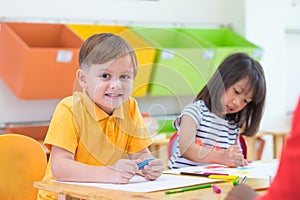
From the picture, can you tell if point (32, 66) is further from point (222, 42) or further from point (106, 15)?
point (222, 42)

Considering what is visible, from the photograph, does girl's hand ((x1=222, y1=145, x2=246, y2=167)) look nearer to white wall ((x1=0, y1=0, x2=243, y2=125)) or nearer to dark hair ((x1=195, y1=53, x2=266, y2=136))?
dark hair ((x1=195, y1=53, x2=266, y2=136))

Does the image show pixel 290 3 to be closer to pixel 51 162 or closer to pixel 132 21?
pixel 132 21

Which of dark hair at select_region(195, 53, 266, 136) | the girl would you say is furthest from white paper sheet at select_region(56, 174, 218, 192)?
dark hair at select_region(195, 53, 266, 136)

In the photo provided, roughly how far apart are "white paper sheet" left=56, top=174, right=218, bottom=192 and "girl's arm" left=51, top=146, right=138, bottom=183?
27mm

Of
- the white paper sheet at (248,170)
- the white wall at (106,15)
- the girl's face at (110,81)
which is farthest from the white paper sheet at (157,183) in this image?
the white wall at (106,15)

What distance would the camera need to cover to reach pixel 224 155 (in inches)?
83.4

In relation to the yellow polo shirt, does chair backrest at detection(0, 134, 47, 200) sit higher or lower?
lower

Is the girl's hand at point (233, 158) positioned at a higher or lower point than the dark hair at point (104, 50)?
lower

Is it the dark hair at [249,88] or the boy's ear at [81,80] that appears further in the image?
the dark hair at [249,88]

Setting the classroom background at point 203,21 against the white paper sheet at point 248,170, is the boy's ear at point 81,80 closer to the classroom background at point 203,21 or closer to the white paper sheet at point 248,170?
the white paper sheet at point 248,170

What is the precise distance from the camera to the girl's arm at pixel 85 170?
5.59 feet

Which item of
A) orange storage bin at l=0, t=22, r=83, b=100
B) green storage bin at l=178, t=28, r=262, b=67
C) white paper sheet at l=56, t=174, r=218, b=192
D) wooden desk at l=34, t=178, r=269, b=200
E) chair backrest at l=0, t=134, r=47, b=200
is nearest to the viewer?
wooden desk at l=34, t=178, r=269, b=200

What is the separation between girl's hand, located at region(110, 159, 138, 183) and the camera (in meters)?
1.69

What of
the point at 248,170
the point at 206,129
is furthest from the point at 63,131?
the point at 206,129
